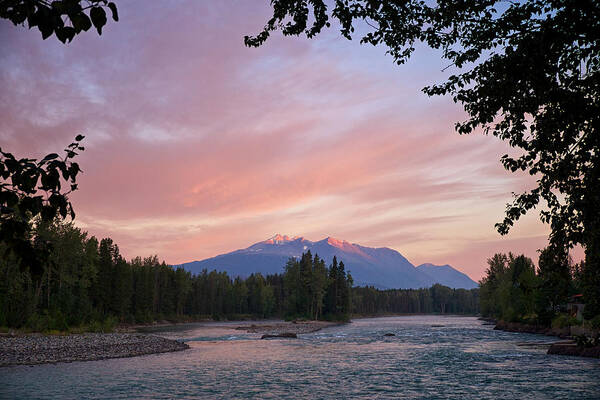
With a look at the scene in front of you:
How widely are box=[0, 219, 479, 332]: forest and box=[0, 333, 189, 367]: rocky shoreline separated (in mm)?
5967

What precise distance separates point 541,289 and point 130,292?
88822mm

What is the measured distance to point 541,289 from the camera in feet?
107

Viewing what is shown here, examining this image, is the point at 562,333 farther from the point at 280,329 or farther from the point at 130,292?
the point at 130,292

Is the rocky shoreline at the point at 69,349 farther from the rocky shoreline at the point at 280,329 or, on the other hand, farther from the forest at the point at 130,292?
the rocky shoreline at the point at 280,329

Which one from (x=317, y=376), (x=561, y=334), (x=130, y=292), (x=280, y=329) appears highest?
(x=130, y=292)

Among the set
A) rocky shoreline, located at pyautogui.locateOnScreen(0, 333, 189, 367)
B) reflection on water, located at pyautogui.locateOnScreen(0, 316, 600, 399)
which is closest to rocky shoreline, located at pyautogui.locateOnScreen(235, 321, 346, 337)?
rocky shoreline, located at pyautogui.locateOnScreen(0, 333, 189, 367)

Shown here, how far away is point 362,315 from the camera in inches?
7672

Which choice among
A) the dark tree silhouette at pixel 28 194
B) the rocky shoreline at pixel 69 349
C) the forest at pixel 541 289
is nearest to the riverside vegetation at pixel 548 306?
the forest at pixel 541 289

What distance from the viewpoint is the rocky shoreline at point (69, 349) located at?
36.2 m

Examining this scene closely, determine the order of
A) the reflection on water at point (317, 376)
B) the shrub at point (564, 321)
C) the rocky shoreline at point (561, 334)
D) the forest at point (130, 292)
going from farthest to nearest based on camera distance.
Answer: the shrub at point (564, 321) < the forest at point (130, 292) < the rocky shoreline at point (561, 334) < the reflection on water at point (317, 376)

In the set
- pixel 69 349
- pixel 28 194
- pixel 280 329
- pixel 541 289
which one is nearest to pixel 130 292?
pixel 280 329

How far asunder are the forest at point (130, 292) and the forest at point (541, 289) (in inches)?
400

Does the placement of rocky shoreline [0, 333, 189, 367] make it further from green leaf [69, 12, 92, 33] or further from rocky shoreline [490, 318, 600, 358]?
green leaf [69, 12, 92, 33]

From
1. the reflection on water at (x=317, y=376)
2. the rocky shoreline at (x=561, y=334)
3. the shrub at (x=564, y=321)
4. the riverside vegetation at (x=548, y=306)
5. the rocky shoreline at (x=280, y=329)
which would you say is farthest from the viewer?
the rocky shoreline at (x=280, y=329)
